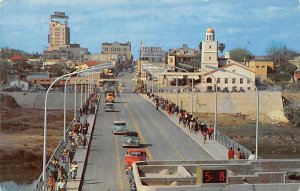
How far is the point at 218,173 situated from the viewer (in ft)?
26.9

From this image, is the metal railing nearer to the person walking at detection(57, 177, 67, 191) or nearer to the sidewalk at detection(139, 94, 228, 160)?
the sidewalk at detection(139, 94, 228, 160)

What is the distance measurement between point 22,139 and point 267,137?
1573cm

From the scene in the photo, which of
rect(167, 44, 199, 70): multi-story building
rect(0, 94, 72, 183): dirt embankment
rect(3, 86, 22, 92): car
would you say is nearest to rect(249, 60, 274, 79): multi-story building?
rect(167, 44, 199, 70): multi-story building

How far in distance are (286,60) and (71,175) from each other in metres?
89.0

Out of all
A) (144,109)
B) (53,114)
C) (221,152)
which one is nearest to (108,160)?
(221,152)

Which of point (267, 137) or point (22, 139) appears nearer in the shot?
point (22, 139)

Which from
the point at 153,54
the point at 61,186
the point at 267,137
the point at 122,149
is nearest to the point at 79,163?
the point at 122,149

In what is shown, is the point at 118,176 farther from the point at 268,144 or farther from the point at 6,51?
the point at 6,51

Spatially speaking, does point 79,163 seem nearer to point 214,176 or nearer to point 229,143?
point 229,143

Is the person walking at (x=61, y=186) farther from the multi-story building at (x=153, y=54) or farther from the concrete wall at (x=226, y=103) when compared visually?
the multi-story building at (x=153, y=54)

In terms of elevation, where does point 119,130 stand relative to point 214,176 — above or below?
below

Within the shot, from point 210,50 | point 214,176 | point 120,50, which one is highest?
point 120,50

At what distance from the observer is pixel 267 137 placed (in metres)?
40.1

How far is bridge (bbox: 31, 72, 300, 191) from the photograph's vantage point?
363 inches
